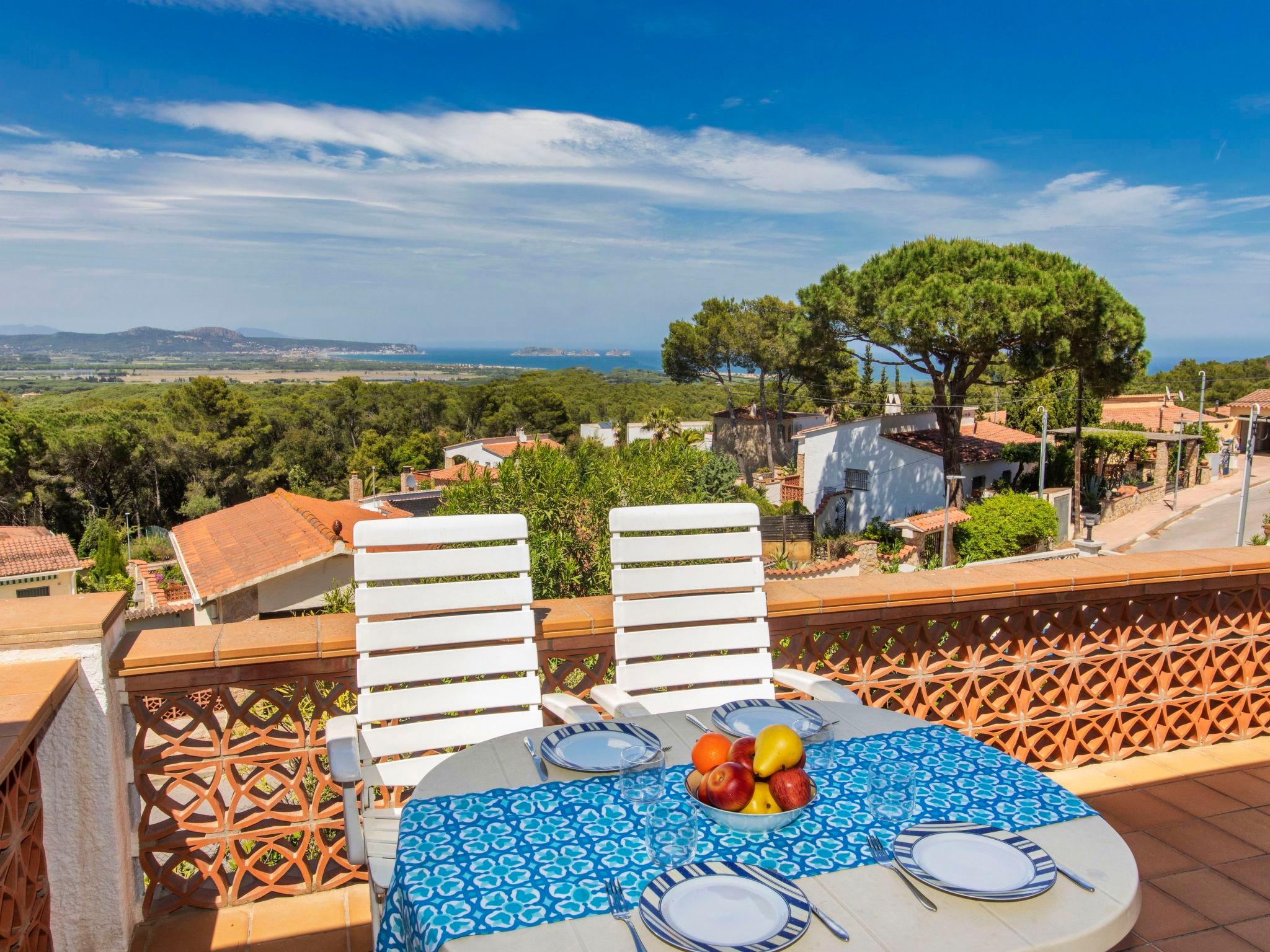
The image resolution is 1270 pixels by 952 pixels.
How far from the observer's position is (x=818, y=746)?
1.50 meters

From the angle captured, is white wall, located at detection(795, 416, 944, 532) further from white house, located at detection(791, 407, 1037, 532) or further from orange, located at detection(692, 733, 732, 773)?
orange, located at detection(692, 733, 732, 773)

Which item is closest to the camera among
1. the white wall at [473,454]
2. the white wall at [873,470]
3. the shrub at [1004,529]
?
the shrub at [1004,529]

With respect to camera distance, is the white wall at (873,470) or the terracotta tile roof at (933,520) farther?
the white wall at (873,470)

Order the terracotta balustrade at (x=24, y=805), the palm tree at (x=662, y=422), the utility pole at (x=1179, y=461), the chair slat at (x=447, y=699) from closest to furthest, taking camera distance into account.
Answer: the terracotta balustrade at (x=24, y=805) → the chair slat at (x=447, y=699) → the utility pole at (x=1179, y=461) → the palm tree at (x=662, y=422)

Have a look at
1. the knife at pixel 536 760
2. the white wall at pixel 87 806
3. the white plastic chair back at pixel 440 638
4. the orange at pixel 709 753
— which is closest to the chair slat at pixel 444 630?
the white plastic chair back at pixel 440 638

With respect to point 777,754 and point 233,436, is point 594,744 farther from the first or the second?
point 233,436

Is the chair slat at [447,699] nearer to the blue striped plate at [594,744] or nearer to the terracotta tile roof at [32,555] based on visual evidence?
the blue striped plate at [594,744]

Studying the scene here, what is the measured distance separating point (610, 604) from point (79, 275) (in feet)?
231

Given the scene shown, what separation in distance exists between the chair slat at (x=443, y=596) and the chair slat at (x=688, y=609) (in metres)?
0.28

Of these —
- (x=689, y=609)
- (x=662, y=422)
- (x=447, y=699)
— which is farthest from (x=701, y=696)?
(x=662, y=422)

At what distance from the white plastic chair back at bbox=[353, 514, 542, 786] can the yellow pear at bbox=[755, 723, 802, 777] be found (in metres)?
0.96

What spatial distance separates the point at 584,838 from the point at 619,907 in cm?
21

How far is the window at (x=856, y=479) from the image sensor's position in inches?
933

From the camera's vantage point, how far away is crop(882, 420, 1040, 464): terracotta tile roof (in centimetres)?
2334
